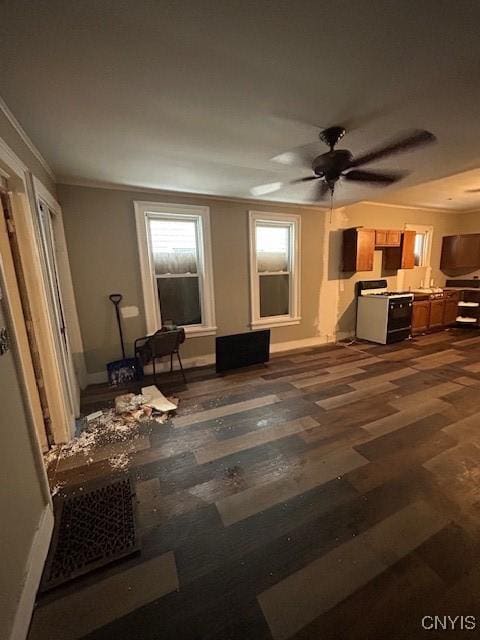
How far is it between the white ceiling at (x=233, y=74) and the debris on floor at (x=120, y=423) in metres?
2.43

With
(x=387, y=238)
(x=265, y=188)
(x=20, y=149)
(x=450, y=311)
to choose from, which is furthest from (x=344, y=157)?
(x=450, y=311)

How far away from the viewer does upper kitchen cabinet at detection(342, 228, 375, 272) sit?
4.67m

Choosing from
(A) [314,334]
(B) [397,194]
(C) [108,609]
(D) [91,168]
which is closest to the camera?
(C) [108,609]

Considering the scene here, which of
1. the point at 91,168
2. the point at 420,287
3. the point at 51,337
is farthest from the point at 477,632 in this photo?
the point at 420,287

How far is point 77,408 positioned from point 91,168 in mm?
2487

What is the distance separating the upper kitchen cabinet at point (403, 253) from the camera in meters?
5.10

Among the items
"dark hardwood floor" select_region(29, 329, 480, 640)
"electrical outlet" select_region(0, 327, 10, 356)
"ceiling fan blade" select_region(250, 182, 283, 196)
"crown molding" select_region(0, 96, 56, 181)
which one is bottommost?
"dark hardwood floor" select_region(29, 329, 480, 640)

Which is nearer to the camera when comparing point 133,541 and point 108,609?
point 108,609

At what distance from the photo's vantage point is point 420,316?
5148mm

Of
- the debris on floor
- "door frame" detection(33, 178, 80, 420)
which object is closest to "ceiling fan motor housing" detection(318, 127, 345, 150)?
"door frame" detection(33, 178, 80, 420)

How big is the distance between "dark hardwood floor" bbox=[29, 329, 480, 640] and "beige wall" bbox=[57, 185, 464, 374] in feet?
3.91

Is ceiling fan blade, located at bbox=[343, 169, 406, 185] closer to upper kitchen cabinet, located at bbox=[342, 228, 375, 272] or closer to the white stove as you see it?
upper kitchen cabinet, located at bbox=[342, 228, 375, 272]

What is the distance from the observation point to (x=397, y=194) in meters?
4.32

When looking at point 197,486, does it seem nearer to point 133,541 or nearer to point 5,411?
point 133,541
